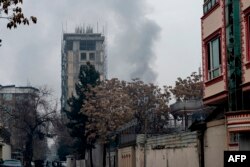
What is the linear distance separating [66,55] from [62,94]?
12.8m

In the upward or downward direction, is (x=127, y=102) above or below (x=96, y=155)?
above

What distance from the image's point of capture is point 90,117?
6381cm

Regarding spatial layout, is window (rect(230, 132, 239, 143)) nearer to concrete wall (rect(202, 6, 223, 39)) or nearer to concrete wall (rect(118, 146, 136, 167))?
concrete wall (rect(202, 6, 223, 39))

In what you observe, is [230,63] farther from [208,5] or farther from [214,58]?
[208,5]

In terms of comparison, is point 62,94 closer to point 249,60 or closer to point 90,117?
point 90,117

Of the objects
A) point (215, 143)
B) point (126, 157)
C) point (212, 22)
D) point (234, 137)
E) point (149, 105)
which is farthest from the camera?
point (149, 105)

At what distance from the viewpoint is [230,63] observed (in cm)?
2302

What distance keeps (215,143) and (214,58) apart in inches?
148

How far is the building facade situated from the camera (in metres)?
21.7

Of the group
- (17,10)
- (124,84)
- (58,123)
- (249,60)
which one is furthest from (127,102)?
(17,10)

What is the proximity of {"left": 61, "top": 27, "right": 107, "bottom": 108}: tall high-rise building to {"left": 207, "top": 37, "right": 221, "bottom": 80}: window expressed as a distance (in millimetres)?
158687

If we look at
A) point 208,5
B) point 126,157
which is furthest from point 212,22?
point 126,157

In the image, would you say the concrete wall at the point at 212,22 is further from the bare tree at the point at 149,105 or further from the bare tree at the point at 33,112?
the bare tree at the point at 33,112

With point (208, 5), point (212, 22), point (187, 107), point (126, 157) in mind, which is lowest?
point (126, 157)
